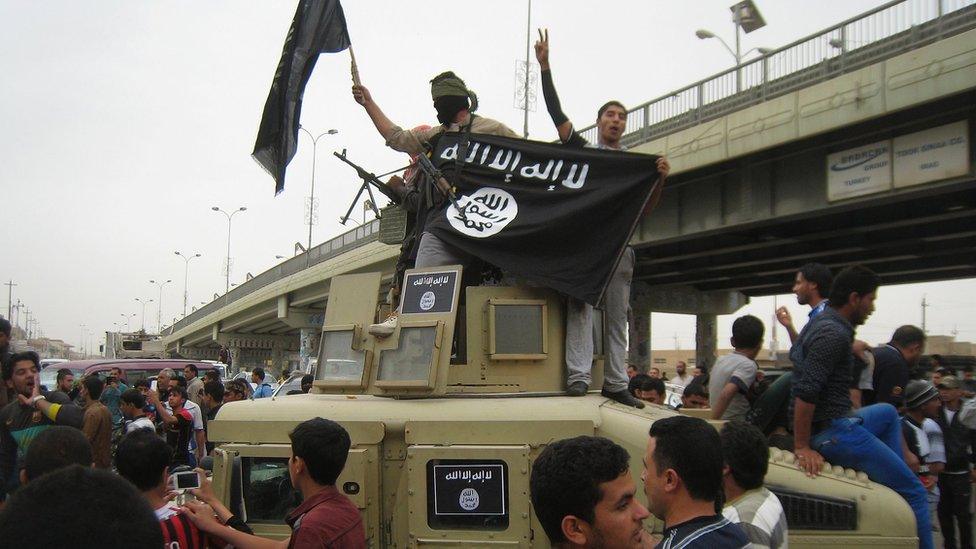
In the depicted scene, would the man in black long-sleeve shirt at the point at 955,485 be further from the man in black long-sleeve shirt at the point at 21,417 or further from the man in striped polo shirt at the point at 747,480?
the man in black long-sleeve shirt at the point at 21,417

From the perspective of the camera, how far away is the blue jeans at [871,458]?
4.32m

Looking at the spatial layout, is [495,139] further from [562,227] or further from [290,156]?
[290,156]

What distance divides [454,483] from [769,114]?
12.9 metres

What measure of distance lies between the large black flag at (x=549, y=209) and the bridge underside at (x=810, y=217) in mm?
9658

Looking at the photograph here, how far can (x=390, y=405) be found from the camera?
4742 mm

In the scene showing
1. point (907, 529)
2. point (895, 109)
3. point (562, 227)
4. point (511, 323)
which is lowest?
point (907, 529)

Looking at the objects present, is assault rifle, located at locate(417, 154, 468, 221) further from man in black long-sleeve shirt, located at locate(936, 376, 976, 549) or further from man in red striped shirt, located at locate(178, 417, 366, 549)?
man in black long-sleeve shirt, located at locate(936, 376, 976, 549)

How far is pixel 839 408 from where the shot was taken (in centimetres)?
438

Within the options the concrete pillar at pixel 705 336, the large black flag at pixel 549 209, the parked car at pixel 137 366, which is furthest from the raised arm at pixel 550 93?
the concrete pillar at pixel 705 336

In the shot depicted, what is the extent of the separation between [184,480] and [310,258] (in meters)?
33.4

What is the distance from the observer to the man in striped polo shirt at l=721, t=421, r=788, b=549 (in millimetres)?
3186

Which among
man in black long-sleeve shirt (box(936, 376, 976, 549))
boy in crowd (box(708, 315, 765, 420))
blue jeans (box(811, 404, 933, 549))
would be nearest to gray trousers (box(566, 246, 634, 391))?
boy in crowd (box(708, 315, 765, 420))

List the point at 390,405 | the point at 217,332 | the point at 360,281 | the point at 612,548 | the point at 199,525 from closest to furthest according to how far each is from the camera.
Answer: the point at 612,548
the point at 199,525
the point at 390,405
the point at 360,281
the point at 217,332

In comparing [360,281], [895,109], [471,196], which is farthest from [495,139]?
[895,109]
